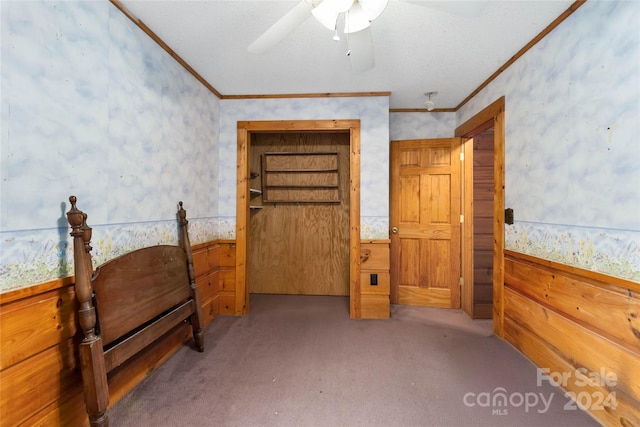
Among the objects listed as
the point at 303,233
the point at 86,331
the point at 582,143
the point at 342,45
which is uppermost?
the point at 342,45

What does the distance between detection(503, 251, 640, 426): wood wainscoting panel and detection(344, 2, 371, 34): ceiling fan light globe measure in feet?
5.96

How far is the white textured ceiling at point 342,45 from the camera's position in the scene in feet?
5.39

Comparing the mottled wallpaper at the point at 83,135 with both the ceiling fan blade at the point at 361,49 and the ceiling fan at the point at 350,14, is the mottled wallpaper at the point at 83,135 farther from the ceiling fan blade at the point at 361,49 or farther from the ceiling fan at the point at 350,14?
the ceiling fan blade at the point at 361,49

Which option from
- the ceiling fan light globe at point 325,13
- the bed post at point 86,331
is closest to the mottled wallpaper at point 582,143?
the ceiling fan light globe at point 325,13

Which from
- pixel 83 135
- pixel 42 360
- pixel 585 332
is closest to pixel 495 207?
pixel 585 332

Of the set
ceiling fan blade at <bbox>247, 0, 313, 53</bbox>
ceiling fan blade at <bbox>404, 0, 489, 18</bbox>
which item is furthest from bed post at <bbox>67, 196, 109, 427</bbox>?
ceiling fan blade at <bbox>404, 0, 489, 18</bbox>

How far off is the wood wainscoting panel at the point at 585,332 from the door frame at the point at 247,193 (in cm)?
139

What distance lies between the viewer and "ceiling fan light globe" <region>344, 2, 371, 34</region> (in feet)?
4.25

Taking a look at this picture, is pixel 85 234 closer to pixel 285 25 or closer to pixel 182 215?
pixel 182 215

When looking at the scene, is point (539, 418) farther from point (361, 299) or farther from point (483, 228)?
point (483, 228)

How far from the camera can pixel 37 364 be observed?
3.80 ft

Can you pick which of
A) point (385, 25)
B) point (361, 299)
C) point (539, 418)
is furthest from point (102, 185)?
point (539, 418)

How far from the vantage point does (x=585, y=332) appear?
1.51m

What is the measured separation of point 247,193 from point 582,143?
2717 mm
